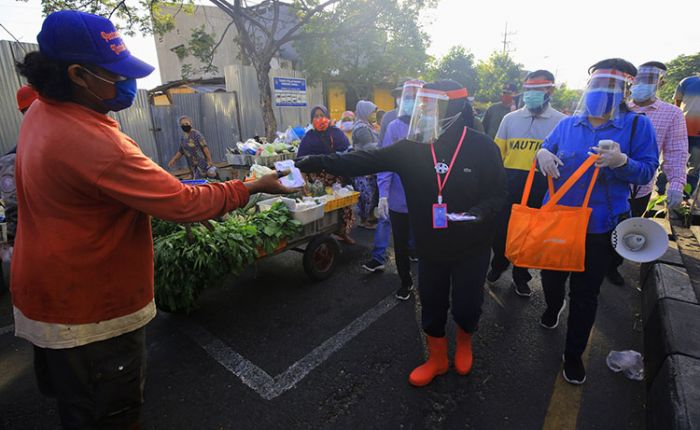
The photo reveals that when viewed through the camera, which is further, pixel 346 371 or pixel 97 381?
pixel 346 371

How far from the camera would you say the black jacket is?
239cm

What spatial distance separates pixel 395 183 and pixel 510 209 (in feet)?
4.39

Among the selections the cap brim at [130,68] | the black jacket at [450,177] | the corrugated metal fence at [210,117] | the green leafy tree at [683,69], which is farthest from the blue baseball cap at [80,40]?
the green leafy tree at [683,69]

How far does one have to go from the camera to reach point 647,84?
13.1 ft

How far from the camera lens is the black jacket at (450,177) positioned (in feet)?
7.84

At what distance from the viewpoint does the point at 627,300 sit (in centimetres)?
390

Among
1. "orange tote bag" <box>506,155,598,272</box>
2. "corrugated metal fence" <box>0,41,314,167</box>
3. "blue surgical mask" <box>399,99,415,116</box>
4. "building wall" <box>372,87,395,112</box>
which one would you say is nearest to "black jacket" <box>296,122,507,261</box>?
"orange tote bag" <box>506,155,598,272</box>

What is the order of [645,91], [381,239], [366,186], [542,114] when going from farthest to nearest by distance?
[366,186] → [381,239] → [645,91] → [542,114]

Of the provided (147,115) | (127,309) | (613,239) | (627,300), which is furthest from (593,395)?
(147,115)

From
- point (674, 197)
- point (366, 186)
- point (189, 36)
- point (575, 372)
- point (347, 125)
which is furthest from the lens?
point (189, 36)

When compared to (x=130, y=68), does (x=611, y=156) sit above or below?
below

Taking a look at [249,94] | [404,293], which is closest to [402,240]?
[404,293]

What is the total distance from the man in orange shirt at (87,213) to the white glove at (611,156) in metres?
2.08

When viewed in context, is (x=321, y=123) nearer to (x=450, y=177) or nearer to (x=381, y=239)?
(x=381, y=239)
